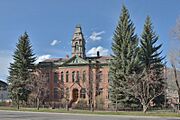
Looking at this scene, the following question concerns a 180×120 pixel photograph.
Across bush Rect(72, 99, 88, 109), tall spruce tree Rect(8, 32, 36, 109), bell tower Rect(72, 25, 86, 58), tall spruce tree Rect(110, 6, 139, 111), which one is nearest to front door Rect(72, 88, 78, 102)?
bush Rect(72, 99, 88, 109)

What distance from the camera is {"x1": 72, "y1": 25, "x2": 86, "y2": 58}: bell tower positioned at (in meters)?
67.1

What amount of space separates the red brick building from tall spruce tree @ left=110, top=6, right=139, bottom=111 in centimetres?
1424

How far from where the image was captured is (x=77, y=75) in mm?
64188

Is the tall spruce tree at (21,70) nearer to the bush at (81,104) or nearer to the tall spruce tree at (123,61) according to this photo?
the bush at (81,104)

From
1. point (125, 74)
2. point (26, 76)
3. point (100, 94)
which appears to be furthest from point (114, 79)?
point (26, 76)

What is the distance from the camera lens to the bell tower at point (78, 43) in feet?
220

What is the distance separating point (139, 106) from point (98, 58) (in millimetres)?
24762

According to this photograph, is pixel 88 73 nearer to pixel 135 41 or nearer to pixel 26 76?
pixel 26 76

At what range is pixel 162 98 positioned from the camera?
46.3 m

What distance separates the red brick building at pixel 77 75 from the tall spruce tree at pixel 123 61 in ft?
46.7

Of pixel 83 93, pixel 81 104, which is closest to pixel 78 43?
pixel 83 93

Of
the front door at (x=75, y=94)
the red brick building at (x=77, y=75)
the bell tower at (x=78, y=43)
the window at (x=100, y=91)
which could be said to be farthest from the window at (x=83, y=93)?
the bell tower at (x=78, y=43)

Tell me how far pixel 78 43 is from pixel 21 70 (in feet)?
48.4

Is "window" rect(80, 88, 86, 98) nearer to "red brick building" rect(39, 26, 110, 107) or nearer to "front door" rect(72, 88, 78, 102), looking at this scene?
"red brick building" rect(39, 26, 110, 107)
